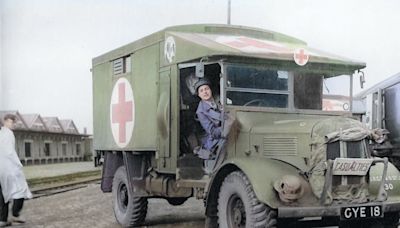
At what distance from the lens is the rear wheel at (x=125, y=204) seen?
266 inches

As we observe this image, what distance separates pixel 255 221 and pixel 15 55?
2.39 meters

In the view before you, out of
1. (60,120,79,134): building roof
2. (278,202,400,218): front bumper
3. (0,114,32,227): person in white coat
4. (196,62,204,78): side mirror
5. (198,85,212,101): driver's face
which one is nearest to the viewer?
(278,202,400,218): front bumper

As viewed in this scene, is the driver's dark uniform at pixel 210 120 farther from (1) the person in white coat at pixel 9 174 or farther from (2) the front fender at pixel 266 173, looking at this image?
(1) the person in white coat at pixel 9 174

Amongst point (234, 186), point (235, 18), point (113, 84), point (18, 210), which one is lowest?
point (18, 210)

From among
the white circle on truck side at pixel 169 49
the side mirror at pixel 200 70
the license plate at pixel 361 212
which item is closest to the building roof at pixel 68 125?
the white circle on truck side at pixel 169 49

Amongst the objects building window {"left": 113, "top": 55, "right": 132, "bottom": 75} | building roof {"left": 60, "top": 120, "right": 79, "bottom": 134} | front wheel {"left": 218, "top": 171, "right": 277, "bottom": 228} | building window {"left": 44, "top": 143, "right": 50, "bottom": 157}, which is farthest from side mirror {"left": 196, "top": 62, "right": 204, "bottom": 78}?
building window {"left": 44, "top": 143, "right": 50, "bottom": 157}

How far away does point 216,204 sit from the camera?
198 inches

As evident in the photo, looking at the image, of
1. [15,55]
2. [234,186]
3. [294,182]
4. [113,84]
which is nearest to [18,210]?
[113,84]

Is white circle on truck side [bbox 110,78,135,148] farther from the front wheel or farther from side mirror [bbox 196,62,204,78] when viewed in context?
the front wheel

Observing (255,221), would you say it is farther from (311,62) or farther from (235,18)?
(235,18)

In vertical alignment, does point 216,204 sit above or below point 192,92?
below

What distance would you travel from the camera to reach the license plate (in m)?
4.36

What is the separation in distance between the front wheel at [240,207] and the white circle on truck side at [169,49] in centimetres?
148

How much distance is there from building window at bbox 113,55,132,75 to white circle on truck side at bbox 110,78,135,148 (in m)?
0.11
